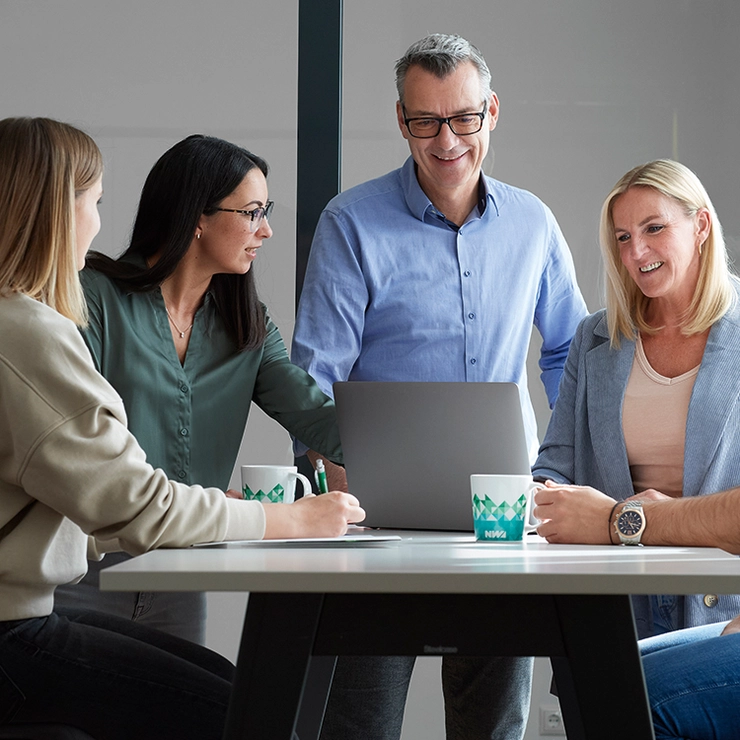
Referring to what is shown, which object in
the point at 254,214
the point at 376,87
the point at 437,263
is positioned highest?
the point at 376,87

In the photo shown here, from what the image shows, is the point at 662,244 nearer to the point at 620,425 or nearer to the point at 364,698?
the point at 620,425

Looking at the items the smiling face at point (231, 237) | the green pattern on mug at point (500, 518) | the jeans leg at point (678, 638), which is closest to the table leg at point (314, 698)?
the green pattern on mug at point (500, 518)

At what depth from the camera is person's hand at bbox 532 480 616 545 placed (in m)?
1.48

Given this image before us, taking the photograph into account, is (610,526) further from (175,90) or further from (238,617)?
(175,90)

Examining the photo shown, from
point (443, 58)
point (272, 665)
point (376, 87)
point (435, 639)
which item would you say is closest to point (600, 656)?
point (435, 639)

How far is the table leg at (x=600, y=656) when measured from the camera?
1.06m

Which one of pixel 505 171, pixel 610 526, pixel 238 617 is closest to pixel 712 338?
pixel 610 526

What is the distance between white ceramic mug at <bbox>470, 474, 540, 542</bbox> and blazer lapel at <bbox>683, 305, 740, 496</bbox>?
519 millimetres

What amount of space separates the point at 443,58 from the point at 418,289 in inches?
21.3

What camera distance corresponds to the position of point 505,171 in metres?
2.80

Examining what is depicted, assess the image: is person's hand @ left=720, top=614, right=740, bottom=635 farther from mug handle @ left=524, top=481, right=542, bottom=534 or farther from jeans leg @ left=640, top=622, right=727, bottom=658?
mug handle @ left=524, top=481, right=542, bottom=534

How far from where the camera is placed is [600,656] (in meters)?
1.06

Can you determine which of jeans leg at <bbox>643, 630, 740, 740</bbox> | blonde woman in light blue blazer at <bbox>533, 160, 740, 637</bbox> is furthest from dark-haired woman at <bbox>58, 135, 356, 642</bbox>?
jeans leg at <bbox>643, 630, 740, 740</bbox>

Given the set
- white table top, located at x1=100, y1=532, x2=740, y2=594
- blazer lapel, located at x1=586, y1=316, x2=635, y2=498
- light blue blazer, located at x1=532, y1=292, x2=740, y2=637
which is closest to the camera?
white table top, located at x1=100, y1=532, x2=740, y2=594
